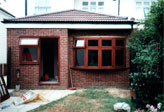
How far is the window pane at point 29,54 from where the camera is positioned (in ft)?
24.4

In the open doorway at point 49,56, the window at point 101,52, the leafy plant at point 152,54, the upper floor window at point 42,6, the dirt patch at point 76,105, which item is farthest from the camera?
the upper floor window at point 42,6

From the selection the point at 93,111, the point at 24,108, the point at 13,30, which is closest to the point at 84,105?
the point at 93,111

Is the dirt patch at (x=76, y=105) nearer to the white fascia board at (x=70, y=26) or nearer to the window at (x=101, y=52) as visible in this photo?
the window at (x=101, y=52)

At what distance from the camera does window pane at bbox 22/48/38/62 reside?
7.44 m

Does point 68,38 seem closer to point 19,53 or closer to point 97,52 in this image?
point 97,52

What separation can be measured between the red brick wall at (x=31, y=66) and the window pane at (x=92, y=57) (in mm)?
1264

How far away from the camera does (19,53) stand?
7.38 meters

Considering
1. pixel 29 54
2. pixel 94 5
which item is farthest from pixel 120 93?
pixel 94 5

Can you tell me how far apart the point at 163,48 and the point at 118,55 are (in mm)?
3935

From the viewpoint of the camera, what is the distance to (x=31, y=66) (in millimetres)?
7359

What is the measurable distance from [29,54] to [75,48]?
246cm

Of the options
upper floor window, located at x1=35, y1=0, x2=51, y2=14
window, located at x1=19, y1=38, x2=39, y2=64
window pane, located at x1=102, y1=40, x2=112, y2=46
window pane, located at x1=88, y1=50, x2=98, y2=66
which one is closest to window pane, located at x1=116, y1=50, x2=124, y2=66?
window pane, located at x1=102, y1=40, x2=112, y2=46

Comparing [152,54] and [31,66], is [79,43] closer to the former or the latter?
[31,66]

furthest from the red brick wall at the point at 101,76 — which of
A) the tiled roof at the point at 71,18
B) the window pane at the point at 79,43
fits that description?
the tiled roof at the point at 71,18
